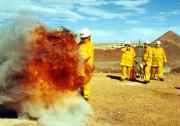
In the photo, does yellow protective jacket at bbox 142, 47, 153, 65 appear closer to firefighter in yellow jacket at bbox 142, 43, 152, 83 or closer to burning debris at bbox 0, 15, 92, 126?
firefighter in yellow jacket at bbox 142, 43, 152, 83

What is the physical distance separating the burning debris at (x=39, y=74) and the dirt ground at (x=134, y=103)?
1.10 metres

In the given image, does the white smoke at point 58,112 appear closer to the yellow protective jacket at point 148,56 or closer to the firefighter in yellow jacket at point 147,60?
the firefighter in yellow jacket at point 147,60

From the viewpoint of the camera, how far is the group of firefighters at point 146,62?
24.7 metres

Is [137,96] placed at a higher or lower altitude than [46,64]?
lower

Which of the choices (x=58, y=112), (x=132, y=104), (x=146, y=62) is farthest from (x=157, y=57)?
(x=58, y=112)

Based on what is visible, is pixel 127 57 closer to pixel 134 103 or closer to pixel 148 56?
pixel 148 56

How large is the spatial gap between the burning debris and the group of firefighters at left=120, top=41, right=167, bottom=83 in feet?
39.5

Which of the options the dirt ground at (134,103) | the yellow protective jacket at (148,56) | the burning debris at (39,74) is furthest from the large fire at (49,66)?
the yellow protective jacket at (148,56)

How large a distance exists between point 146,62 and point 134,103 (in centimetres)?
861

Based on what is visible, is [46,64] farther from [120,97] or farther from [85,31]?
[120,97]

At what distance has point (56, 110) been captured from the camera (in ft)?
40.3

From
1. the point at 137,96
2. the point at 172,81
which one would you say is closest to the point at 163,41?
the point at 172,81

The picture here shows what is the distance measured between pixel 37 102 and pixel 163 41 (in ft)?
164

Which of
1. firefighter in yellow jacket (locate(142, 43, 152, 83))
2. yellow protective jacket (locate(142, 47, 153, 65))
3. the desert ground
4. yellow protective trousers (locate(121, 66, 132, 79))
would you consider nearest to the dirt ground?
the desert ground
